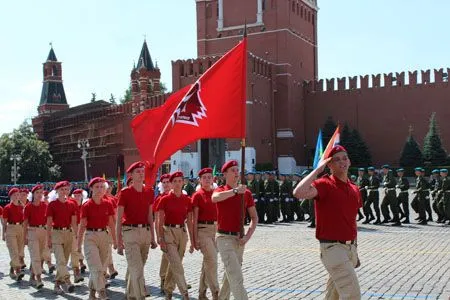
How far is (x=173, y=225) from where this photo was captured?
855cm

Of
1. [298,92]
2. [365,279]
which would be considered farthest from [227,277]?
[298,92]

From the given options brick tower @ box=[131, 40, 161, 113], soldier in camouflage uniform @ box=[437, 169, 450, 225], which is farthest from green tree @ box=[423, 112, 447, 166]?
soldier in camouflage uniform @ box=[437, 169, 450, 225]

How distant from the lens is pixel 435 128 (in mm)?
44094

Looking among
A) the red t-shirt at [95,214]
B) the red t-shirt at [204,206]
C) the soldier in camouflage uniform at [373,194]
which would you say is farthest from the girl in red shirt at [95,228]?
the soldier in camouflage uniform at [373,194]

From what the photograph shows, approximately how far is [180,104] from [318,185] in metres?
2.66

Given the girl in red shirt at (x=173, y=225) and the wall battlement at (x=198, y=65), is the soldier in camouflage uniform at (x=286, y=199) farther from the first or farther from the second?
the wall battlement at (x=198, y=65)

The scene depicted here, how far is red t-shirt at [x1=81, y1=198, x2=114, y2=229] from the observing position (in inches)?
348

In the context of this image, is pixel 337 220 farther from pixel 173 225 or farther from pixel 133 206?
pixel 173 225

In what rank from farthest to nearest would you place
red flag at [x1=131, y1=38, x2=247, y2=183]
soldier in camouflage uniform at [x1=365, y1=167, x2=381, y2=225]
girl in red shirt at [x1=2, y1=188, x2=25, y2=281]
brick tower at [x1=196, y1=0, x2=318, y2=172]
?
brick tower at [x1=196, y1=0, x2=318, y2=172] → soldier in camouflage uniform at [x1=365, y1=167, x2=381, y2=225] → girl in red shirt at [x1=2, y1=188, x2=25, y2=281] → red flag at [x1=131, y1=38, x2=247, y2=183]

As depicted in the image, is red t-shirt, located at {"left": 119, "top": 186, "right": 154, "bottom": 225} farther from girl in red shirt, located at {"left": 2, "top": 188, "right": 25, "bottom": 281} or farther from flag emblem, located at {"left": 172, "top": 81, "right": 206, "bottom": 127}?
girl in red shirt, located at {"left": 2, "top": 188, "right": 25, "bottom": 281}

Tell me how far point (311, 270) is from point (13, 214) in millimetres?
5512

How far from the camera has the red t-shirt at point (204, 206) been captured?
8.23m

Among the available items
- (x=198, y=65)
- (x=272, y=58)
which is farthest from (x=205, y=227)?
(x=272, y=58)

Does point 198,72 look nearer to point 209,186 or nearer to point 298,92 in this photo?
point 298,92
